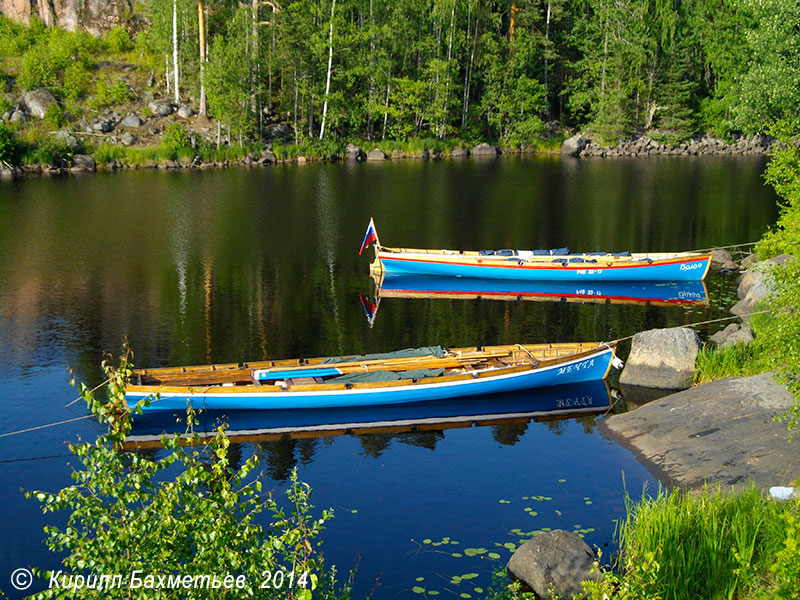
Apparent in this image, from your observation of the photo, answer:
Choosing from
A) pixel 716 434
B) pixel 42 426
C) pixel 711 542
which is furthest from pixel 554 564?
pixel 42 426

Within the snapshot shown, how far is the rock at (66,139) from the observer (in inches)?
3049

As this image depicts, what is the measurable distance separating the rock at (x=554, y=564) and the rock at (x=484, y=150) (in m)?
83.0

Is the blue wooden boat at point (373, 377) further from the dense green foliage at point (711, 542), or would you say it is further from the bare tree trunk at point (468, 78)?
the bare tree trunk at point (468, 78)

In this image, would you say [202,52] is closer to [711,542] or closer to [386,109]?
[386,109]

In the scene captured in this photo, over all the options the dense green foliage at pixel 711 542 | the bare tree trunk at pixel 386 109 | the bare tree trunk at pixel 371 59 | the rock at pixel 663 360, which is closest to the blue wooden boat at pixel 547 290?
the rock at pixel 663 360

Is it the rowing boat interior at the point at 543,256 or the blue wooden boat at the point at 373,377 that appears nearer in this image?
the blue wooden boat at the point at 373,377

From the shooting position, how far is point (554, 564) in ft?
47.7

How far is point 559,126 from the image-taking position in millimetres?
103938

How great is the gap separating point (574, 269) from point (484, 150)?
58850 mm

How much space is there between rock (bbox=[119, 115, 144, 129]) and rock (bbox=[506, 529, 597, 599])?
7743cm

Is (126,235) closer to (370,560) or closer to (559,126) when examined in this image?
(370,560)

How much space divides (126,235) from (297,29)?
4440 centimetres

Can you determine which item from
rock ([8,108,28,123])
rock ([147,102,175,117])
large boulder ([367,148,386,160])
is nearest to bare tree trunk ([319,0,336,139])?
large boulder ([367,148,386,160])

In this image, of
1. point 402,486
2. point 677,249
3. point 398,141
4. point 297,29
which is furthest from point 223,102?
point 402,486
